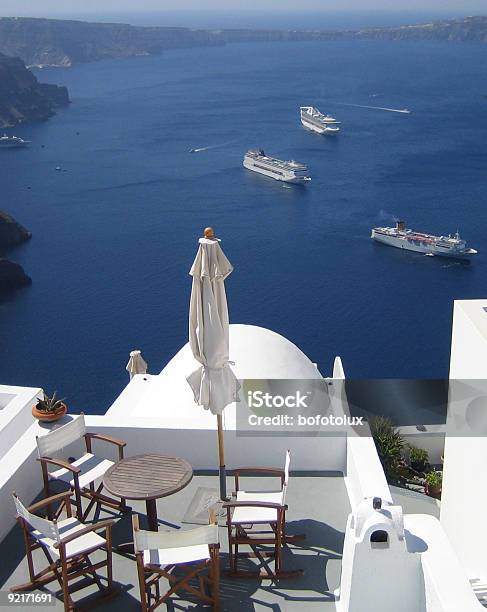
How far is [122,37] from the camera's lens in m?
155

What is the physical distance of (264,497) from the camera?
4.82m

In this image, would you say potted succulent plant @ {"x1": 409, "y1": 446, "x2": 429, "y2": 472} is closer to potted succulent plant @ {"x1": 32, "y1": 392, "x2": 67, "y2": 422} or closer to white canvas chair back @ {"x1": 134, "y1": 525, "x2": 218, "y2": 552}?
potted succulent plant @ {"x1": 32, "y1": 392, "x2": 67, "y2": 422}

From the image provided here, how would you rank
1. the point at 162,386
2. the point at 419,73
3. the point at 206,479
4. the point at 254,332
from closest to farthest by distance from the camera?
the point at 206,479
the point at 162,386
the point at 254,332
the point at 419,73

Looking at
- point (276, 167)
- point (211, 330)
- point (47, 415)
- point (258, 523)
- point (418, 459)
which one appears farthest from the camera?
point (276, 167)

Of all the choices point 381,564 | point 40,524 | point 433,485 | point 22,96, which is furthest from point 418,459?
point 22,96

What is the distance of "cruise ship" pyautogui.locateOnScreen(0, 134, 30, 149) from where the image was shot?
2830 inches

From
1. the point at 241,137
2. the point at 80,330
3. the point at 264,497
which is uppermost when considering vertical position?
the point at 264,497

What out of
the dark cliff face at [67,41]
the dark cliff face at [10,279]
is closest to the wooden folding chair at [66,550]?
the dark cliff face at [10,279]

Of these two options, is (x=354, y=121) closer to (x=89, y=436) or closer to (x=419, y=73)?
(x=419, y=73)

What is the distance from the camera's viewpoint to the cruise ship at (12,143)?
2830 inches

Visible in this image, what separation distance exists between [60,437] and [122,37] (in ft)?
535

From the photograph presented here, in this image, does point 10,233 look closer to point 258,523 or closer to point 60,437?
point 60,437

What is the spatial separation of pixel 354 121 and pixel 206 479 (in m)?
71.1

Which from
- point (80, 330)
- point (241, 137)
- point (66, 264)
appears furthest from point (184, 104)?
point (80, 330)
